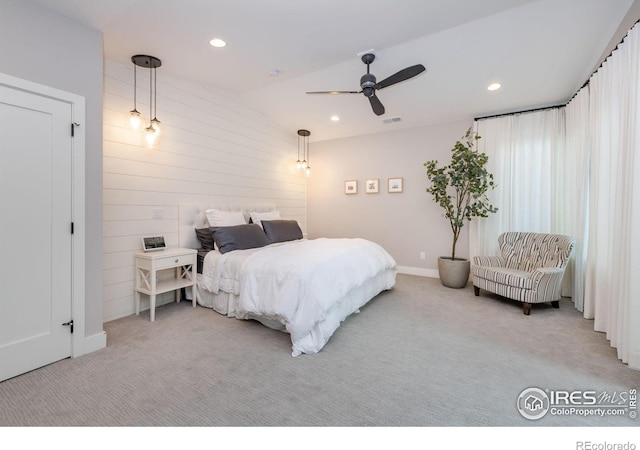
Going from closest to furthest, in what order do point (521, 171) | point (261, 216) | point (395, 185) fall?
1. point (521, 171)
2. point (261, 216)
3. point (395, 185)

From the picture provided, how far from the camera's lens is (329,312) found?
260cm

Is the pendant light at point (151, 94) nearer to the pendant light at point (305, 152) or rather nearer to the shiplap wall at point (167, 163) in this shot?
the shiplap wall at point (167, 163)

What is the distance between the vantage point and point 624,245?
2285 millimetres

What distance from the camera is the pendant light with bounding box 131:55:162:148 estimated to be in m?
3.16

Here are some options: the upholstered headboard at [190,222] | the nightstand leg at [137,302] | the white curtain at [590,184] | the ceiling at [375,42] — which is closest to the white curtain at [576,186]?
Answer: the white curtain at [590,184]

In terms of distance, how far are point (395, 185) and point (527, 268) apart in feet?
8.37

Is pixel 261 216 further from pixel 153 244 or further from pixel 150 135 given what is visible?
pixel 150 135

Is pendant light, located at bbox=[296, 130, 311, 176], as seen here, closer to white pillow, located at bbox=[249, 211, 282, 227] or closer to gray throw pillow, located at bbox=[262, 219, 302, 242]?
white pillow, located at bbox=[249, 211, 282, 227]

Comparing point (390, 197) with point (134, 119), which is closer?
point (134, 119)

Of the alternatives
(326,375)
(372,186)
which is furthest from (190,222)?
(372,186)

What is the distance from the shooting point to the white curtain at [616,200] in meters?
2.16

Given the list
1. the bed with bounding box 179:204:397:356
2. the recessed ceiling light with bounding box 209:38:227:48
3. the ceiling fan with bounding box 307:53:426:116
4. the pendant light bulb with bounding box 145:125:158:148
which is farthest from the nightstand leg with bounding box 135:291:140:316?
the ceiling fan with bounding box 307:53:426:116

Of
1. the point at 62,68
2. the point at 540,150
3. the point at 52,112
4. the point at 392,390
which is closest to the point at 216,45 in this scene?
the point at 62,68
